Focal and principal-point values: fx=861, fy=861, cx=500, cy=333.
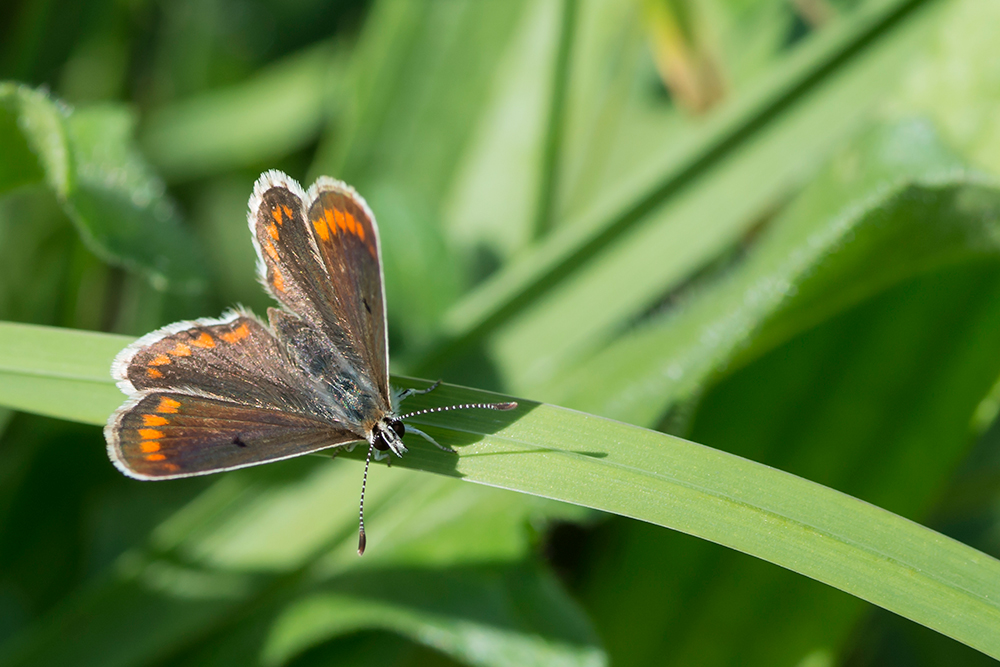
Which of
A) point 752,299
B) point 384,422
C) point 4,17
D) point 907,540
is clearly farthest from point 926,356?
point 4,17

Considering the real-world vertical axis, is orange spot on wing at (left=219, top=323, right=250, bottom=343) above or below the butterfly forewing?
below

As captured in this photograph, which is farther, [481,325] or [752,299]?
[481,325]

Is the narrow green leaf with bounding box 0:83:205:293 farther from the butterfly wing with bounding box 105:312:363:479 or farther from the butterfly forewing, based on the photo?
the butterfly forewing

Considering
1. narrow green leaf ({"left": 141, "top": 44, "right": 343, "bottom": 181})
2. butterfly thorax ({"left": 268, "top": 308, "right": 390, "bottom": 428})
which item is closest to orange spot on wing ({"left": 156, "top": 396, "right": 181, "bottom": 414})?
butterfly thorax ({"left": 268, "top": 308, "right": 390, "bottom": 428})

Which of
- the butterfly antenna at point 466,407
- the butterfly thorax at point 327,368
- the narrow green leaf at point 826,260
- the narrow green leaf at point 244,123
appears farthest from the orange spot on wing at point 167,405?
the narrow green leaf at point 244,123

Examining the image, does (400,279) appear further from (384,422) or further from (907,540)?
(907,540)

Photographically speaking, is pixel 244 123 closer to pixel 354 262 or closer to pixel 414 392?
pixel 354 262
